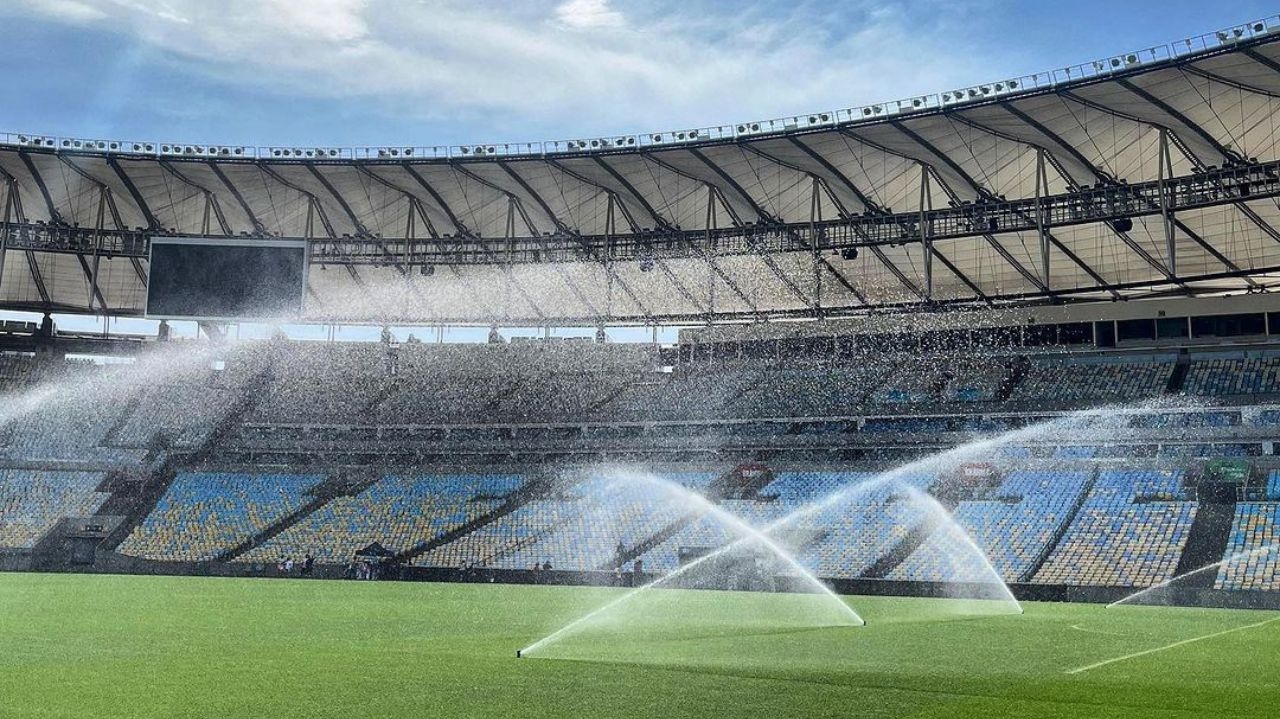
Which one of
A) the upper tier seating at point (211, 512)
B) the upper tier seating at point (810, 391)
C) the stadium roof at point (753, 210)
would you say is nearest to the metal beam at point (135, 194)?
the stadium roof at point (753, 210)

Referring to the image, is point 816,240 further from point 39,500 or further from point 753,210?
point 39,500

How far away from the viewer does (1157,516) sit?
4303cm

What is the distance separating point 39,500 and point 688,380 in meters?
32.5

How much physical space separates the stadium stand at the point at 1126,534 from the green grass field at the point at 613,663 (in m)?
8.45

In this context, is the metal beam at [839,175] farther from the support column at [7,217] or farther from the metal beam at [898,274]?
the support column at [7,217]

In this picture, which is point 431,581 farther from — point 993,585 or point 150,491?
point 993,585

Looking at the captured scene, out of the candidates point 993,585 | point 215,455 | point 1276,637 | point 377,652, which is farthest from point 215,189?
point 1276,637

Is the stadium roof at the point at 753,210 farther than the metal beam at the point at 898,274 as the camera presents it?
No

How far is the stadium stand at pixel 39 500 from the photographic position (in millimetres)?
54250

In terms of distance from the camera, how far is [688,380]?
64625mm

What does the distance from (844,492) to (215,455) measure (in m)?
33.0

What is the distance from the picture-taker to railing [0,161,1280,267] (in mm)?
44656

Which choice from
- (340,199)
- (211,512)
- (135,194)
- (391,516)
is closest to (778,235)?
(340,199)

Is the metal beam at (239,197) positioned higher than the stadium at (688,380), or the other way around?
the metal beam at (239,197)
